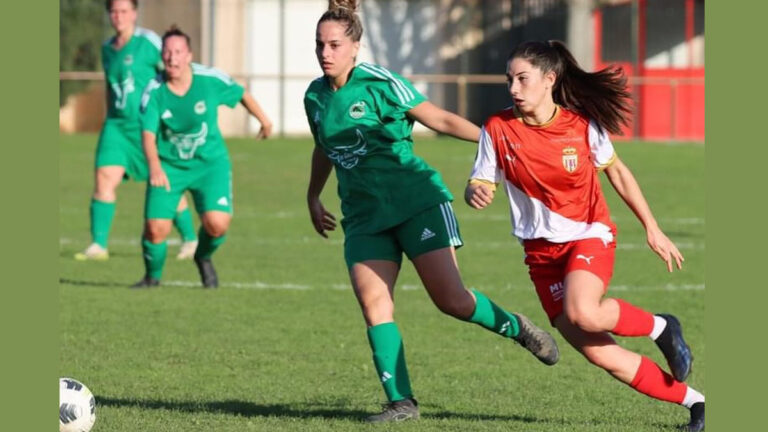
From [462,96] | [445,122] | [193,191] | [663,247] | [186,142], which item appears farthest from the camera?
[462,96]

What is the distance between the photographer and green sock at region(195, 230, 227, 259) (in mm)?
12141

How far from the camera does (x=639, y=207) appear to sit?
6668mm

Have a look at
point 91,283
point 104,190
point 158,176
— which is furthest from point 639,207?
point 104,190

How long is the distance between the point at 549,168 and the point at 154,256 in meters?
6.27

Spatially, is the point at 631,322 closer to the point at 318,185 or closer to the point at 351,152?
the point at 351,152

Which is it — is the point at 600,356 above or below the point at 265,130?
below

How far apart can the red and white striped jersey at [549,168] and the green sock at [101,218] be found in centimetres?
841

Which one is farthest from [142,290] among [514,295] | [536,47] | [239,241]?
[536,47]

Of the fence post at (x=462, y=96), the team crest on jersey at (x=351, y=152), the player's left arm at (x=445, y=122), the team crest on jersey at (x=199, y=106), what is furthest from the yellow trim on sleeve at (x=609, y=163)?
the fence post at (x=462, y=96)

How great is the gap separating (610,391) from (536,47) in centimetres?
230

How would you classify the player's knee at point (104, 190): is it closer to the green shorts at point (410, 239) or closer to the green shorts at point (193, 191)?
the green shorts at point (193, 191)

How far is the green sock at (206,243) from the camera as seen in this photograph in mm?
12141

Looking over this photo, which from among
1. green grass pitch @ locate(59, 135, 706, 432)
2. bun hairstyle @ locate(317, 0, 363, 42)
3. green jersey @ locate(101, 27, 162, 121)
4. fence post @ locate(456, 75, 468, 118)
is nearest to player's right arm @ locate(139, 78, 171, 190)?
green grass pitch @ locate(59, 135, 706, 432)

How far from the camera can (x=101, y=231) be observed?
1471cm
